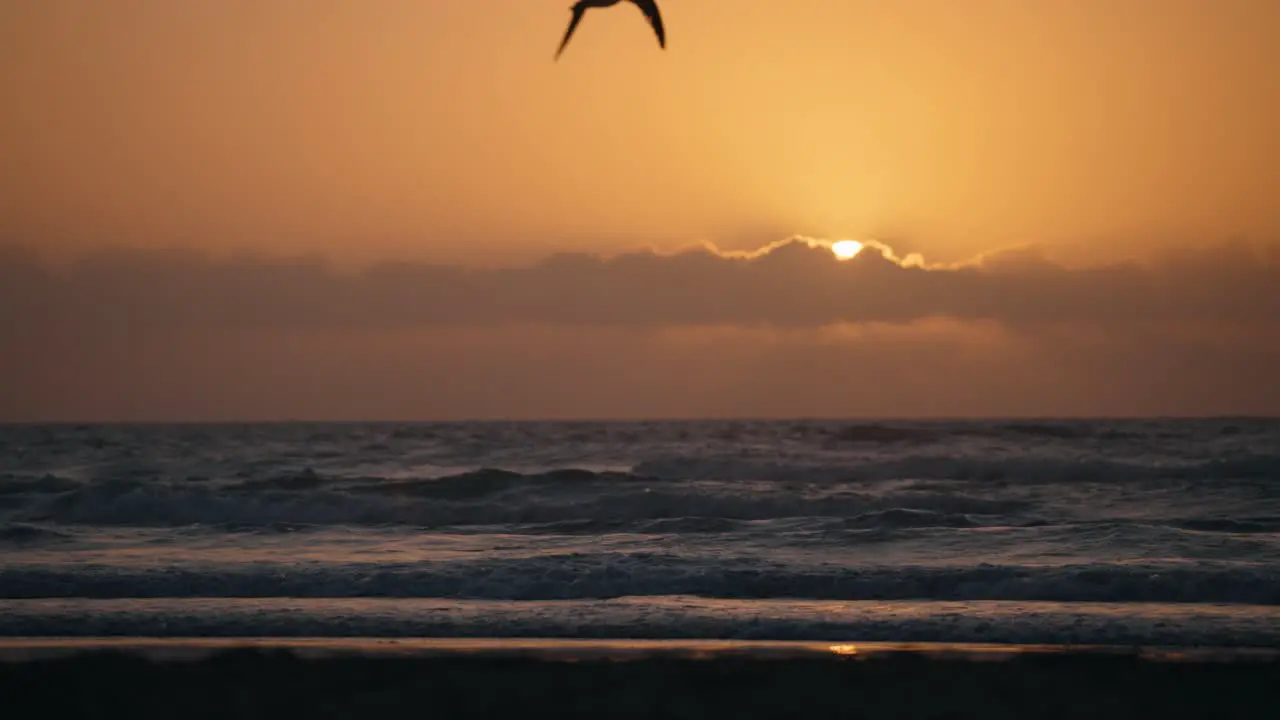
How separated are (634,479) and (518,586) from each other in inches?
614

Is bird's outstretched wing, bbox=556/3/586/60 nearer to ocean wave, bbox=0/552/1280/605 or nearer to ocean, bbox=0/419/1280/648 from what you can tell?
ocean, bbox=0/419/1280/648

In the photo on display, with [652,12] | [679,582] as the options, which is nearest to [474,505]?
[679,582]

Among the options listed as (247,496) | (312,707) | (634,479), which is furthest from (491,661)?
(634,479)

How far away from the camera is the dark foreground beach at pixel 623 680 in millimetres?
7824

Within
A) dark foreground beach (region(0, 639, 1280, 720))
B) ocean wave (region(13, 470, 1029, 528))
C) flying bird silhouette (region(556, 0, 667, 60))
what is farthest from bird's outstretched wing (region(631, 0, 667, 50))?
ocean wave (region(13, 470, 1029, 528))

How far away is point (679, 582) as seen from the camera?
41.7 feet

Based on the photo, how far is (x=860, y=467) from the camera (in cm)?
3100

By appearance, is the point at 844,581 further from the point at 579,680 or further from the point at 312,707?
the point at 312,707

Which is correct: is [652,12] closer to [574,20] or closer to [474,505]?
[574,20]

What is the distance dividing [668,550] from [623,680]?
21.3ft

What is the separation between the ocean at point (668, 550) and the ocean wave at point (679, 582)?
0.03 meters

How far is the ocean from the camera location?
415 inches

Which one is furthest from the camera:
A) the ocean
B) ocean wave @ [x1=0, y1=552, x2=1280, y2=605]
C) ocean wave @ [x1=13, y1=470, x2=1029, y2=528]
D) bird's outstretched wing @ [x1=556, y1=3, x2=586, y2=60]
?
ocean wave @ [x1=13, y1=470, x2=1029, y2=528]

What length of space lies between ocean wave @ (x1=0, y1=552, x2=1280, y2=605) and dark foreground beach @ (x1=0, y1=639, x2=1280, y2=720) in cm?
269
